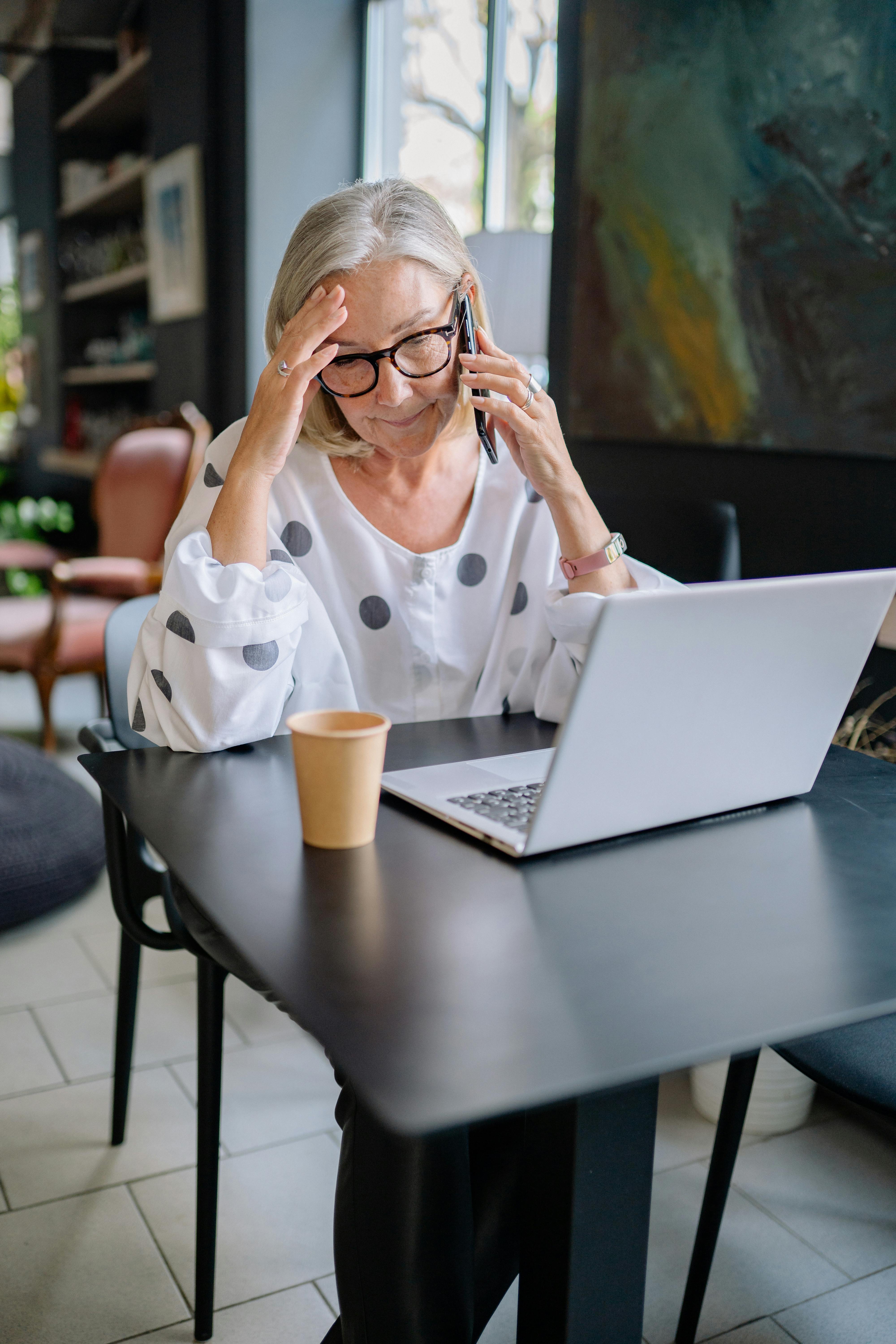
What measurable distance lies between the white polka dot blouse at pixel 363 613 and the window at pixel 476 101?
1.48 m

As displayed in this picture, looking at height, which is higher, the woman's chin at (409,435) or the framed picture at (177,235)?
the framed picture at (177,235)

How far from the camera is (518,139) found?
2.98 meters

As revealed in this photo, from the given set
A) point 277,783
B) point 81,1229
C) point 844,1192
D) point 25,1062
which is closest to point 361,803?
point 277,783

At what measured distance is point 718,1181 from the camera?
1217 millimetres

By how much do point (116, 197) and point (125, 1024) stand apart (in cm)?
481

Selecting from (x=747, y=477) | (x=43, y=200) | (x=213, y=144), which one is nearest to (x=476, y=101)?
(x=213, y=144)

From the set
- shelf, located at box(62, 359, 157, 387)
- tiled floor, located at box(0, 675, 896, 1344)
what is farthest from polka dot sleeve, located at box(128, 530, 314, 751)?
shelf, located at box(62, 359, 157, 387)

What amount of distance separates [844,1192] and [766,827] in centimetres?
92

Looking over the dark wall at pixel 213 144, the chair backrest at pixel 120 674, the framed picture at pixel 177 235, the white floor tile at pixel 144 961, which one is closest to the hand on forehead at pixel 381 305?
the chair backrest at pixel 120 674

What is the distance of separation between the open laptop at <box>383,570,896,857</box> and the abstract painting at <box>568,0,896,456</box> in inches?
39.4

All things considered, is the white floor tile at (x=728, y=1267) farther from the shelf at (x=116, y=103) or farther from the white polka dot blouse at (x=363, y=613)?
the shelf at (x=116, y=103)

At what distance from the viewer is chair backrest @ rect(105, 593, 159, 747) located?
4.16 ft

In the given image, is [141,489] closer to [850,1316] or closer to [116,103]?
[116,103]

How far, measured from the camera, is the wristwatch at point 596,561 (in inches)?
47.6
